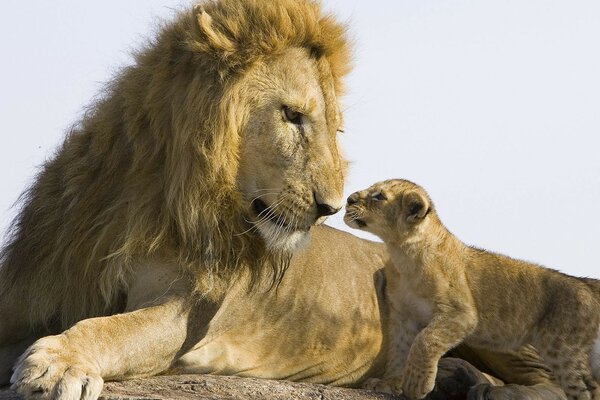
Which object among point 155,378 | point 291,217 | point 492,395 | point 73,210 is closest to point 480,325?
point 492,395

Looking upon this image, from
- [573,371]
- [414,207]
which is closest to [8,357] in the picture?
[414,207]

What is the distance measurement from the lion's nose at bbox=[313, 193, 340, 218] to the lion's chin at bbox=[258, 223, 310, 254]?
3.7 inches

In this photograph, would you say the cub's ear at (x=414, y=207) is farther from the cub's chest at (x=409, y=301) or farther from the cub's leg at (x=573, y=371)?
the cub's leg at (x=573, y=371)

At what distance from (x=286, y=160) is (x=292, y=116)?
190mm

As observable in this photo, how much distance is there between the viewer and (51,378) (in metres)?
3.92

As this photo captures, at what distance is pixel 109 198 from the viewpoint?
15.4ft

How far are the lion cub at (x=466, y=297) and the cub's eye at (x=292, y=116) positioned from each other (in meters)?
0.67

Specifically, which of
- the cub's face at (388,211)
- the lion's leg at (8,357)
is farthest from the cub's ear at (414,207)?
the lion's leg at (8,357)

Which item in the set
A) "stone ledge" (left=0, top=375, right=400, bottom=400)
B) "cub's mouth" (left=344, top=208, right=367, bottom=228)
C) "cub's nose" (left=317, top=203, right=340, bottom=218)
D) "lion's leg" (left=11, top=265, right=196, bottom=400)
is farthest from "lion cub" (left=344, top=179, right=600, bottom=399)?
"lion's leg" (left=11, top=265, right=196, bottom=400)

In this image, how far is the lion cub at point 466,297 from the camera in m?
5.03

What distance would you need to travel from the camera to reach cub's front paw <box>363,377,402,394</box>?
16.5 feet

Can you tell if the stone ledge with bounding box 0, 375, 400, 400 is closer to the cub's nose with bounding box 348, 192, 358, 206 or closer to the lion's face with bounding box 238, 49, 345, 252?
the lion's face with bounding box 238, 49, 345, 252

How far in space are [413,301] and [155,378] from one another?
122 cm

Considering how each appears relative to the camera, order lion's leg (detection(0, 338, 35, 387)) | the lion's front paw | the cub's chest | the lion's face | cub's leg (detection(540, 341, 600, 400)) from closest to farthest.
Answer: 1. the lion's front paw
2. the lion's face
3. lion's leg (detection(0, 338, 35, 387))
4. cub's leg (detection(540, 341, 600, 400))
5. the cub's chest
